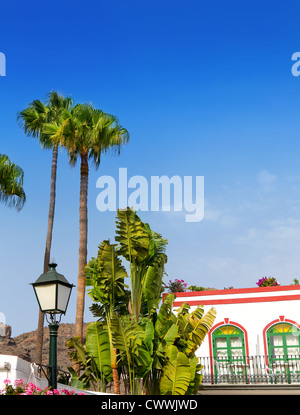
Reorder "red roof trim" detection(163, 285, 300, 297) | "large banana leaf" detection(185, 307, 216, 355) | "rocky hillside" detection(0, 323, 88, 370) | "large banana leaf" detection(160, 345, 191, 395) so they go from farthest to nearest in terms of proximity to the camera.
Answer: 1. "rocky hillside" detection(0, 323, 88, 370)
2. "red roof trim" detection(163, 285, 300, 297)
3. "large banana leaf" detection(185, 307, 216, 355)
4. "large banana leaf" detection(160, 345, 191, 395)

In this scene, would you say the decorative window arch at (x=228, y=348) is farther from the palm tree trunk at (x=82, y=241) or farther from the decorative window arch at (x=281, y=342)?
the palm tree trunk at (x=82, y=241)

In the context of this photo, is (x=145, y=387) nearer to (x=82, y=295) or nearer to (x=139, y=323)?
(x=139, y=323)

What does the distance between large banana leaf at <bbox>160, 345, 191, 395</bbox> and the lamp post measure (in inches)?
285

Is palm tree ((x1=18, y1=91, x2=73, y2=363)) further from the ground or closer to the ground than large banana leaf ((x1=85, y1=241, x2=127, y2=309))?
further from the ground

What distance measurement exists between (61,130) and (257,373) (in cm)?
1387

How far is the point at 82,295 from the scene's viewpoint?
2192cm

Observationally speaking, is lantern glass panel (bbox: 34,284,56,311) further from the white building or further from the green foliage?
the white building

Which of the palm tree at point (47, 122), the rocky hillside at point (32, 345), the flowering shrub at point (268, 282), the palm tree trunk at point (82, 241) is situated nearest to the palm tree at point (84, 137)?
the palm tree trunk at point (82, 241)

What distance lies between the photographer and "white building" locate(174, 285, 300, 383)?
20984mm

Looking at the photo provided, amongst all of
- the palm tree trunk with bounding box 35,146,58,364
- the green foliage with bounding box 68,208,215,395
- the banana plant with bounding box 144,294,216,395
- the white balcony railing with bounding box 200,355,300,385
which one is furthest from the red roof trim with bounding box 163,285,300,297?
the palm tree trunk with bounding box 35,146,58,364

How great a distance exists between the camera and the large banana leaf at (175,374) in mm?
15066

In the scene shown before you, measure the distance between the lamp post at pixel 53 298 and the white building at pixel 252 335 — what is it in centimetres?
1407
